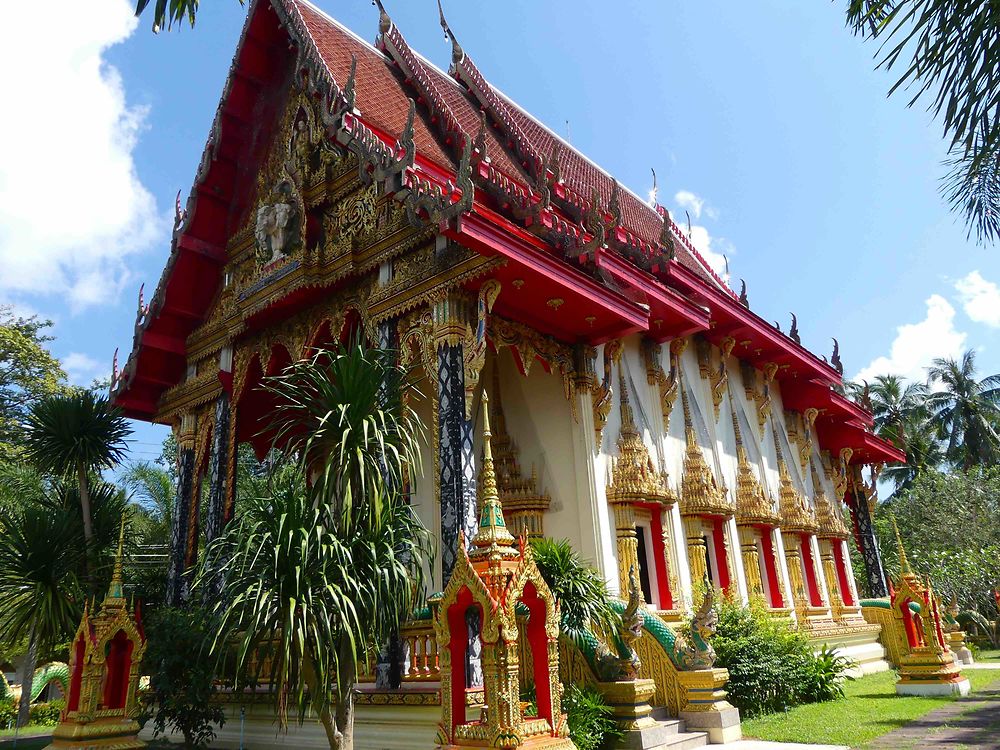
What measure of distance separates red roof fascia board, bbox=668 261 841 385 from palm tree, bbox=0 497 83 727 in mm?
8522

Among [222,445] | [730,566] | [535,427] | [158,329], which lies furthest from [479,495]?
[158,329]

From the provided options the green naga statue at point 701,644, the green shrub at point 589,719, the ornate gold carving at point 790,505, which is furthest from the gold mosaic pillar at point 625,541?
the ornate gold carving at point 790,505

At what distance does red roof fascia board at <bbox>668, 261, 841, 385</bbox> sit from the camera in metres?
10.9

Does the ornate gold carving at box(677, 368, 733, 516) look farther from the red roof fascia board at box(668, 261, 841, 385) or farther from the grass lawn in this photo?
the grass lawn

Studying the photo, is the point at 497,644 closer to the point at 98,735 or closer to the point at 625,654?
the point at 625,654

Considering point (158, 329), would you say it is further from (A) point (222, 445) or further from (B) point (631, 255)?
(B) point (631, 255)

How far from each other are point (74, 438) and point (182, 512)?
5.65 feet

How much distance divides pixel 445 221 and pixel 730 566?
6.91 meters

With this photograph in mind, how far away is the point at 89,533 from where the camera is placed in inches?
392

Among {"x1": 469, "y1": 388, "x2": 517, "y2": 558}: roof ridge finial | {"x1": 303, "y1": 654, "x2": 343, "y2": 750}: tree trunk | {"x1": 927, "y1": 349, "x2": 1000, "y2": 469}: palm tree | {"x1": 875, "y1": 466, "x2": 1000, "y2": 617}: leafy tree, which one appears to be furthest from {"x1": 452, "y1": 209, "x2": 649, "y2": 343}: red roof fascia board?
{"x1": 927, "y1": 349, "x2": 1000, "y2": 469}: palm tree

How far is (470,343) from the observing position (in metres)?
7.67

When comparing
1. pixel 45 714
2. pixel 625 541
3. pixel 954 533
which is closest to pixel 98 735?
pixel 625 541

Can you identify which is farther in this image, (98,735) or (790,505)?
(790,505)

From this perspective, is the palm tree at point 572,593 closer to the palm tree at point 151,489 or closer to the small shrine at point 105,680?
the small shrine at point 105,680
